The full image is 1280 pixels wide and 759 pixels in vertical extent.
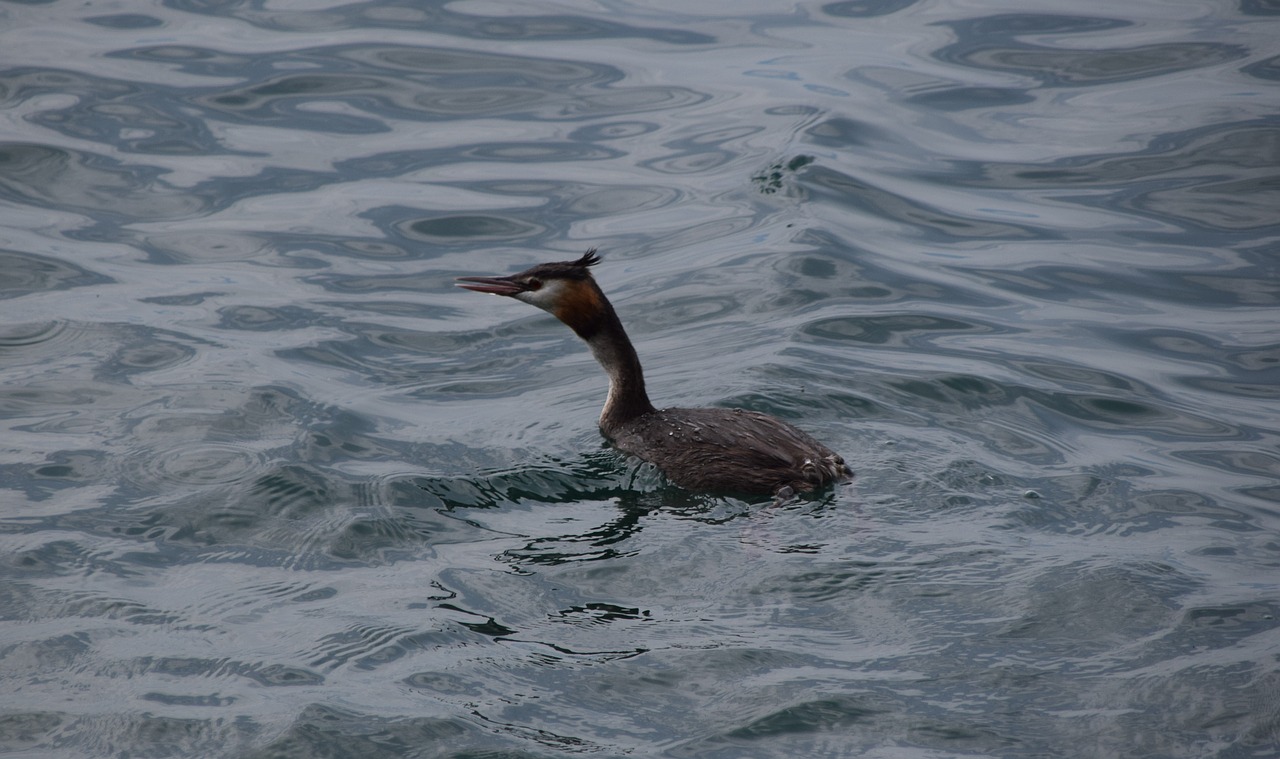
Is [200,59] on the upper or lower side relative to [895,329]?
upper

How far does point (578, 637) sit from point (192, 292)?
579 centimetres

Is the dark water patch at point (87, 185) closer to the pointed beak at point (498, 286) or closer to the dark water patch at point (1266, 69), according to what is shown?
the pointed beak at point (498, 286)

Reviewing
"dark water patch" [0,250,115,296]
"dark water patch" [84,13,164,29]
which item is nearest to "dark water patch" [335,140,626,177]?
"dark water patch" [0,250,115,296]

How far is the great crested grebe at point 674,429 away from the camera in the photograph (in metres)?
7.39

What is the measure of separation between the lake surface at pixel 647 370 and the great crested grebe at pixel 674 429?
16 cm

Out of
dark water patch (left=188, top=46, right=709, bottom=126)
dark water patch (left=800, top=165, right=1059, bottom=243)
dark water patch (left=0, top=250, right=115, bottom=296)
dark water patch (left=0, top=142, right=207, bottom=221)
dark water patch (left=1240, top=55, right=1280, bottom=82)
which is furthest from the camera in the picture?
dark water patch (left=1240, top=55, right=1280, bottom=82)

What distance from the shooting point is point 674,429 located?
311 inches

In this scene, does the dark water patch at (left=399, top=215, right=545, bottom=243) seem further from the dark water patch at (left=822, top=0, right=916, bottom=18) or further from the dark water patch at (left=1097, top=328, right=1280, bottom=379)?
the dark water patch at (left=822, top=0, right=916, bottom=18)

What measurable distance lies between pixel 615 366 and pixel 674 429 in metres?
0.73

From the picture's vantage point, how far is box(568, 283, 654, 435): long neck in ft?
27.4

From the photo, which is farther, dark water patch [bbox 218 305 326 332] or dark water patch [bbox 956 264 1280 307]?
dark water patch [bbox 956 264 1280 307]

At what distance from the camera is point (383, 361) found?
31.5ft

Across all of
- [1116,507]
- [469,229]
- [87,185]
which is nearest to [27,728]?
[1116,507]

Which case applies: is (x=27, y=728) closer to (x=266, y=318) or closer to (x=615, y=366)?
(x=615, y=366)
